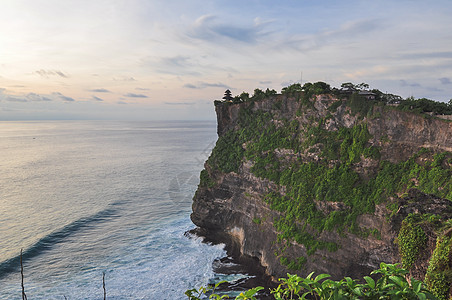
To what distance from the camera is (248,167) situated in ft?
133

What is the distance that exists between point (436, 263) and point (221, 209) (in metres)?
33.7

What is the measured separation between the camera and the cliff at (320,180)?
90.6 ft

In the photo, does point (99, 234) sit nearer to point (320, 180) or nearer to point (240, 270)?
point (240, 270)

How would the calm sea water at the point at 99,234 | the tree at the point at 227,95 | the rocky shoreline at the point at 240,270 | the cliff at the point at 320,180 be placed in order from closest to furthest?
the cliff at the point at 320,180
the rocky shoreline at the point at 240,270
the calm sea water at the point at 99,234
the tree at the point at 227,95

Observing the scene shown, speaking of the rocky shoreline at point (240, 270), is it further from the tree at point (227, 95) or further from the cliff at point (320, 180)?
the tree at point (227, 95)

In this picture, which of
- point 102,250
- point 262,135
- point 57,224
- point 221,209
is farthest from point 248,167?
point 57,224

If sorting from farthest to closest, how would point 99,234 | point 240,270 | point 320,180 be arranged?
point 99,234 → point 240,270 → point 320,180

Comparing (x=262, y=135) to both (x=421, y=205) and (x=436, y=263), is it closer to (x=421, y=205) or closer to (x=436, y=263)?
(x=421, y=205)

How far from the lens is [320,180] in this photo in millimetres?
33375

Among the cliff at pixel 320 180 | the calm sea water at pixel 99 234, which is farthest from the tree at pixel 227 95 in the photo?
the calm sea water at pixel 99 234

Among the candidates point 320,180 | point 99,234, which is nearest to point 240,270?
point 320,180

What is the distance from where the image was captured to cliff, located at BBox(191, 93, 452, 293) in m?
27.6

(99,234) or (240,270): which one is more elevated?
(99,234)

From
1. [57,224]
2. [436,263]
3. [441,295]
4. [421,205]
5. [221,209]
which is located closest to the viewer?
[441,295]
